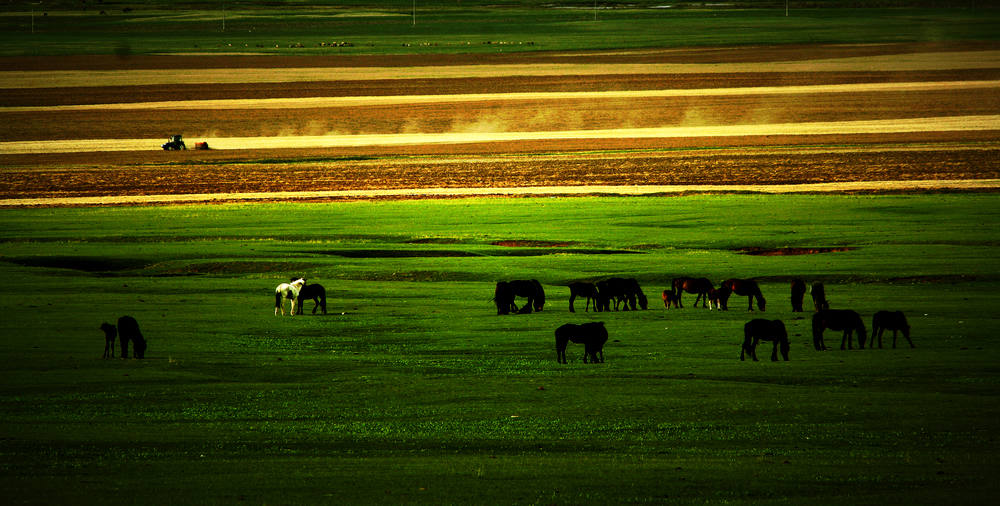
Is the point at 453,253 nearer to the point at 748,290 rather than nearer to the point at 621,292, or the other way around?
the point at 621,292

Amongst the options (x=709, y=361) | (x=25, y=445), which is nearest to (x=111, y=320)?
(x=25, y=445)

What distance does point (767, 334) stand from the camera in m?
24.8

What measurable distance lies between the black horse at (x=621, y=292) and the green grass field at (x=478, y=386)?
696 mm

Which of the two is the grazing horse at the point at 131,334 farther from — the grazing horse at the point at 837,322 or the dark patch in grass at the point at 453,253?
the dark patch in grass at the point at 453,253

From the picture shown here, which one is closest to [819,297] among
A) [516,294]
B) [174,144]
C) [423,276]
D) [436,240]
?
[516,294]

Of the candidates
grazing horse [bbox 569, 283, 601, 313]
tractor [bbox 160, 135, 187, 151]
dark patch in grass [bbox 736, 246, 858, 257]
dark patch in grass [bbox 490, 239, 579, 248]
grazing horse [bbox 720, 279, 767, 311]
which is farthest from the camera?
tractor [bbox 160, 135, 187, 151]

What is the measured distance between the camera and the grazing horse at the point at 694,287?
32344 millimetres

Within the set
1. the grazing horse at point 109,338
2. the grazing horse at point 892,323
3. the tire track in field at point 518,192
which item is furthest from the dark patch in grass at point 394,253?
the grazing horse at point 892,323

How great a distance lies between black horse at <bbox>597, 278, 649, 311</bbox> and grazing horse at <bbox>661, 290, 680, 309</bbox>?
0.49 m

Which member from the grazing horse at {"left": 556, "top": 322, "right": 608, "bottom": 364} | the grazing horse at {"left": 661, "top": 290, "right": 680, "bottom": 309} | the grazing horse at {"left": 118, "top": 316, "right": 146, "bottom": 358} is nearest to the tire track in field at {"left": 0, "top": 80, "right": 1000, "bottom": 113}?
the grazing horse at {"left": 661, "top": 290, "right": 680, "bottom": 309}

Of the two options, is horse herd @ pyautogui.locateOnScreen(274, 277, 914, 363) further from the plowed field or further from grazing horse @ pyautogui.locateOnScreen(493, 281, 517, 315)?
the plowed field

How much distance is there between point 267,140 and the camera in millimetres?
94562

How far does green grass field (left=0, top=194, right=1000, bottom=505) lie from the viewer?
55.3ft

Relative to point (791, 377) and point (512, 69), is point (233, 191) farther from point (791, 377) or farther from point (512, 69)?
point (512, 69)
